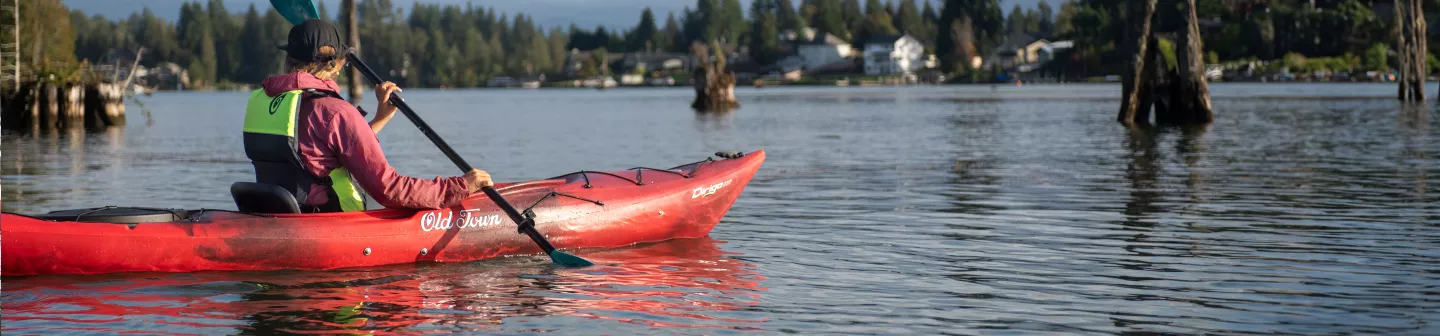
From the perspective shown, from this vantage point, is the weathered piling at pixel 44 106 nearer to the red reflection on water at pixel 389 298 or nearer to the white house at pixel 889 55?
the red reflection on water at pixel 389 298

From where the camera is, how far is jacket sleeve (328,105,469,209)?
10.0 metres

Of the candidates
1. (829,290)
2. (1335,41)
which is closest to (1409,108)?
(829,290)

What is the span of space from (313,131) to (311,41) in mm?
565

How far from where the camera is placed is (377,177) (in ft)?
33.6

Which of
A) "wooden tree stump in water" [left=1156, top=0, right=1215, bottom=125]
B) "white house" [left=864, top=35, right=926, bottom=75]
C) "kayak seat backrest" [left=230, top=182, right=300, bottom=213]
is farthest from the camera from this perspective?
"white house" [left=864, top=35, right=926, bottom=75]

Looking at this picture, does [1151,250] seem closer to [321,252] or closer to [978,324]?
[978,324]

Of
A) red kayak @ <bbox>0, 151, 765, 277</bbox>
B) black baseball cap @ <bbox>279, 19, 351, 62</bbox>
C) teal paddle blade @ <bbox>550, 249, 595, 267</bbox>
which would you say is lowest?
teal paddle blade @ <bbox>550, 249, 595, 267</bbox>

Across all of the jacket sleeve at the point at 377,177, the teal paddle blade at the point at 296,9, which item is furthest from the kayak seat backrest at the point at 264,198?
the teal paddle blade at the point at 296,9

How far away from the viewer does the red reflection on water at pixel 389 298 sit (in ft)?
28.5

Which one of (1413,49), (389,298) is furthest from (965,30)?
(389,298)

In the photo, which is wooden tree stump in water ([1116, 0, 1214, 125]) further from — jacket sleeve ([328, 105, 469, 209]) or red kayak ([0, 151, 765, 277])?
jacket sleeve ([328, 105, 469, 209])

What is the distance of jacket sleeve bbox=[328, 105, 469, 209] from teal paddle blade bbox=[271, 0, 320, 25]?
6.78 feet

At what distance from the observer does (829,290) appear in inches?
388

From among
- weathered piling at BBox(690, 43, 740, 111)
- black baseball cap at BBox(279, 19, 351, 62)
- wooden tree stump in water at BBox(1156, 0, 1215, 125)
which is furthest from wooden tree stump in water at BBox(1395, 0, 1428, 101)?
Answer: black baseball cap at BBox(279, 19, 351, 62)
